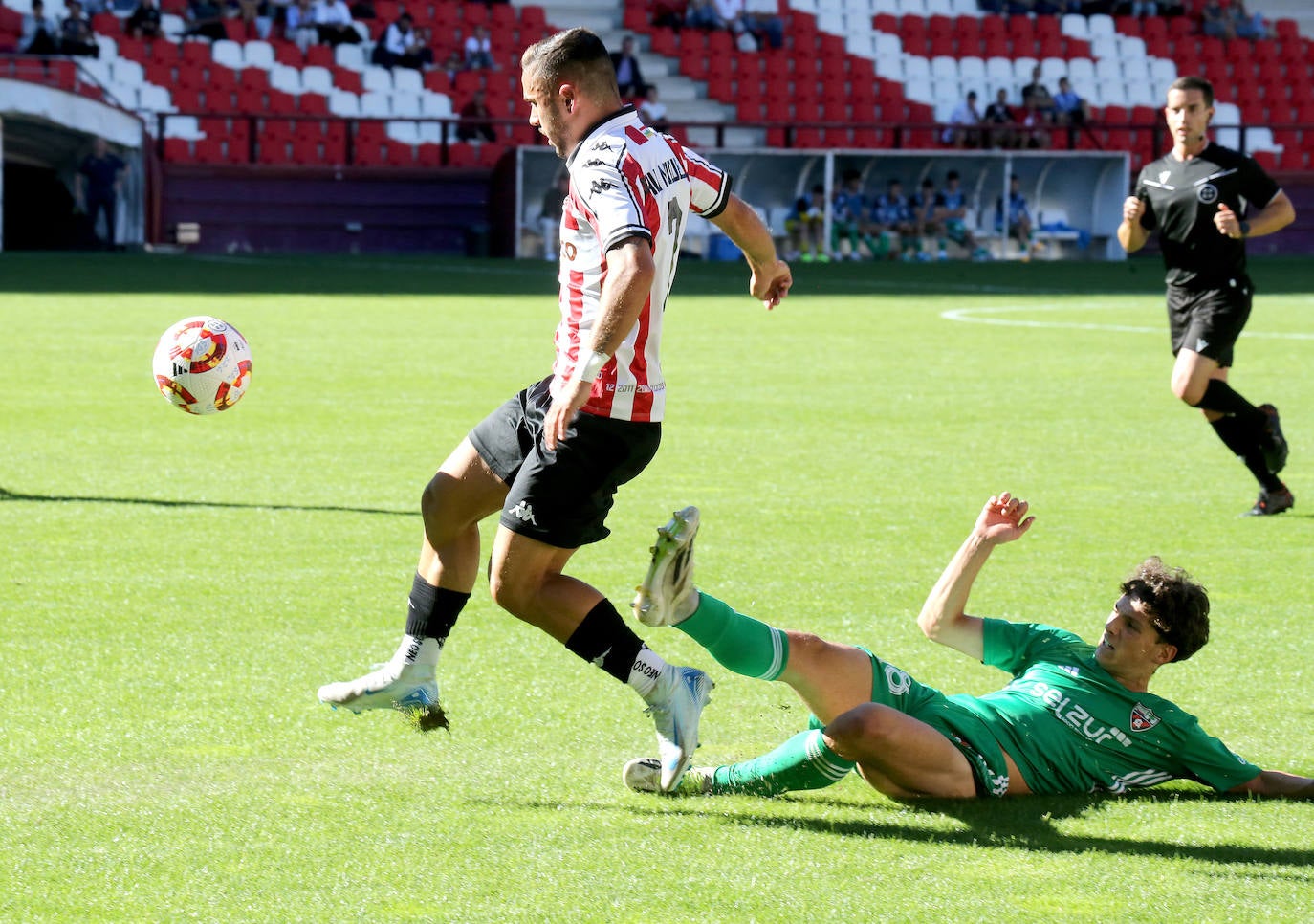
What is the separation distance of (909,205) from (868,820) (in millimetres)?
30525

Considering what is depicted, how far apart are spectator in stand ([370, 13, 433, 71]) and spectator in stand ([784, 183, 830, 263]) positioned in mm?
7853

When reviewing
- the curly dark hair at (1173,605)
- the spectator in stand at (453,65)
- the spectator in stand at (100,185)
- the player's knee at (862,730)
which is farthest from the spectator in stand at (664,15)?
the player's knee at (862,730)

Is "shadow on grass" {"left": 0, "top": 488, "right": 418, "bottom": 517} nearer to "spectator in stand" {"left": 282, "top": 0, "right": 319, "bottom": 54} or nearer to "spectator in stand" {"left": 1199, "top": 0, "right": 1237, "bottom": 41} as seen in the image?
"spectator in stand" {"left": 282, "top": 0, "right": 319, "bottom": 54}

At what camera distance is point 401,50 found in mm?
35156

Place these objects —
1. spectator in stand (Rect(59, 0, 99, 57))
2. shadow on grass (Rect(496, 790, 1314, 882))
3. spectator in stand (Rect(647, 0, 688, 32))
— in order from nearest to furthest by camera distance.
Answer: shadow on grass (Rect(496, 790, 1314, 882)) → spectator in stand (Rect(59, 0, 99, 57)) → spectator in stand (Rect(647, 0, 688, 32))

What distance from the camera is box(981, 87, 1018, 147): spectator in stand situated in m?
34.9

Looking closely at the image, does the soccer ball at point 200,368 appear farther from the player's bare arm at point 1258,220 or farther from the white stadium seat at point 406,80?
the white stadium seat at point 406,80

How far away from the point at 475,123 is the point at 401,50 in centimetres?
277

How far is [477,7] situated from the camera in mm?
36719

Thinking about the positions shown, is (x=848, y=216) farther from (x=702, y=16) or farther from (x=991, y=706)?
(x=991, y=706)

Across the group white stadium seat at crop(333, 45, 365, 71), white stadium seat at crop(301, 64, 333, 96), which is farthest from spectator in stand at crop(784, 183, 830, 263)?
white stadium seat at crop(301, 64, 333, 96)

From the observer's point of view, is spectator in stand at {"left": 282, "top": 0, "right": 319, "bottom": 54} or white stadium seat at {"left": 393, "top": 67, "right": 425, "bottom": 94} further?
white stadium seat at {"left": 393, "top": 67, "right": 425, "bottom": 94}

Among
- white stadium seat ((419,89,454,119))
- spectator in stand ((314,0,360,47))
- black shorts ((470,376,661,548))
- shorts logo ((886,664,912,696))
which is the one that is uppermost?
spectator in stand ((314,0,360,47))

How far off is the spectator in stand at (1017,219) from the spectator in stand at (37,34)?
17.4 meters
